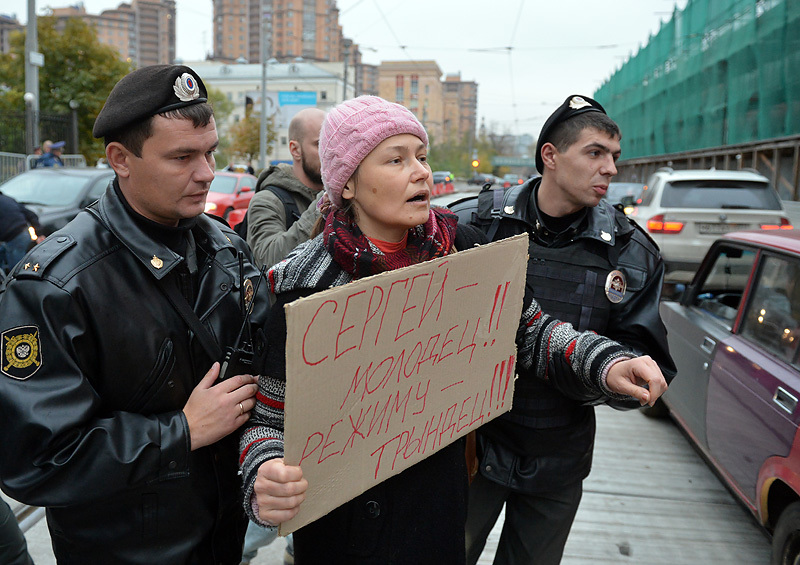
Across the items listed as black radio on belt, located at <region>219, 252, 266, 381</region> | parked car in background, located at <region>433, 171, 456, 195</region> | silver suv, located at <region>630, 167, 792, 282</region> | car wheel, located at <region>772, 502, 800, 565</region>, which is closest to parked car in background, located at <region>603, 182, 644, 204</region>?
silver suv, located at <region>630, 167, 792, 282</region>

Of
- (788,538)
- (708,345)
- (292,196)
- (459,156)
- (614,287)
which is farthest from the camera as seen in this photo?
(459,156)

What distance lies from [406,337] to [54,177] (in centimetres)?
1057

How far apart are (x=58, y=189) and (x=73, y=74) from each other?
13.9 m

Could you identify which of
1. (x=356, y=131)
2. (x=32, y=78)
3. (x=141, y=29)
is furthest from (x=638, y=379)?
(x=141, y=29)

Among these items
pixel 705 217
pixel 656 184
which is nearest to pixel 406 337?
pixel 705 217

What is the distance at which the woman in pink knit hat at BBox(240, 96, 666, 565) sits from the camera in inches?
59.8

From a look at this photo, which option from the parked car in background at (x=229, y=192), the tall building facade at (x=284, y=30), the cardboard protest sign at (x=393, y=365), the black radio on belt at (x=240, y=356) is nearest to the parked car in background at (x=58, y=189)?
the parked car in background at (x=229, y=192)

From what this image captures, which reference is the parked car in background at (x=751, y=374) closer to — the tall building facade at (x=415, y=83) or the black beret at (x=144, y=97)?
the black beret at (x=144, y=97)

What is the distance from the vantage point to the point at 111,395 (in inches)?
58.1

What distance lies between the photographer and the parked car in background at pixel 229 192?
42.1 ft

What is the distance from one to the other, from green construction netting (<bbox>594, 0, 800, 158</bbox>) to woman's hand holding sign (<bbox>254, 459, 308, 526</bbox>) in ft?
53.9

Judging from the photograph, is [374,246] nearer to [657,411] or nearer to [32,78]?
[657,411]

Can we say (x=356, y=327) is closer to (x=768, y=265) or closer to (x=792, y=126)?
(x=768, y=265)

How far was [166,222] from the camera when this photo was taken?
164cm
